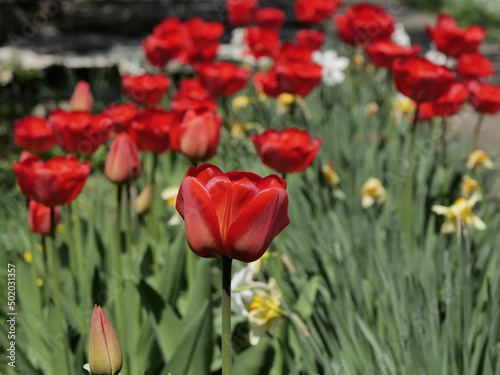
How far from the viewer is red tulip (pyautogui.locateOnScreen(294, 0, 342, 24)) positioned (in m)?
3.93

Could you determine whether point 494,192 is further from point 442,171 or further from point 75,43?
point 75,43

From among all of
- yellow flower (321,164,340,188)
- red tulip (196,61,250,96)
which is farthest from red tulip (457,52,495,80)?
red tulip (196,61,250,96)

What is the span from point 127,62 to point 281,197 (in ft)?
14.1

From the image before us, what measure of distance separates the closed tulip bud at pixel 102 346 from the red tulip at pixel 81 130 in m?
0.83

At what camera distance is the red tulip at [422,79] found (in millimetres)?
2168

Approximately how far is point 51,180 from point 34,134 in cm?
50

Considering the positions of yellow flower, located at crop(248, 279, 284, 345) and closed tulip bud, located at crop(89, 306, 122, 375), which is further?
yellow flower, located at crop(248, 279, 284, 345)

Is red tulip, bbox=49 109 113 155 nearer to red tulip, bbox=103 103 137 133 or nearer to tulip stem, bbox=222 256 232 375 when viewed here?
red tulip, bbox=103 103 137 133

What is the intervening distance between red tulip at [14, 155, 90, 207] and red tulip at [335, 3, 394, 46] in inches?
79.8

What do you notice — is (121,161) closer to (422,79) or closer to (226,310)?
(226,310)

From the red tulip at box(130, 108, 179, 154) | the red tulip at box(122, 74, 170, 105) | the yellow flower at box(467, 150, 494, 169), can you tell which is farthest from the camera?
the yellow flower at box(467, 150, 494, 169)

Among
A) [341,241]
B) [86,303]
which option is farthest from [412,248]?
[86,303]

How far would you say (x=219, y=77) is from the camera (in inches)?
105

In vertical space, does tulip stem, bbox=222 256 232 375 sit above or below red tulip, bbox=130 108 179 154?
above
